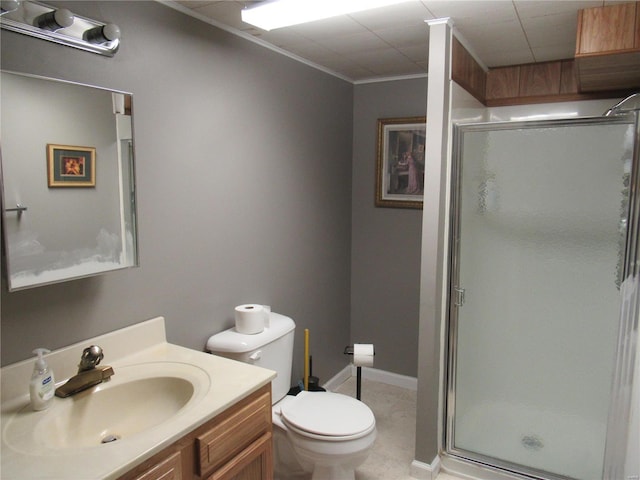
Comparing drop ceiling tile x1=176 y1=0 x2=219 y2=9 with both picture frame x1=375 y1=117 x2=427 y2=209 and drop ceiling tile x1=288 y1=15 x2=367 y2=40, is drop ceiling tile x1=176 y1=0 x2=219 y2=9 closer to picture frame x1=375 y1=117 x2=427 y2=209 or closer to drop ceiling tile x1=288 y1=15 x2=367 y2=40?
drop ceiling tile x1=288 y1=15 x2=367 y2=40

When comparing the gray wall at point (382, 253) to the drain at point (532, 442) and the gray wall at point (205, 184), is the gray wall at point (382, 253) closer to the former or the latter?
the gray wall at point (205, 184)

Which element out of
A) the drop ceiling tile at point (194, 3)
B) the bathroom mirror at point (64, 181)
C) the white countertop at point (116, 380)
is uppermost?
the drop ceiling tile at point (194, 3)

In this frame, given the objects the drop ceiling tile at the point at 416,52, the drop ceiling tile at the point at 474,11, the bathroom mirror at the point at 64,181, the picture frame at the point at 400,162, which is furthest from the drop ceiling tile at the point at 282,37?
the picture frame at the point at 400,162

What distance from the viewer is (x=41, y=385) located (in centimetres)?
136

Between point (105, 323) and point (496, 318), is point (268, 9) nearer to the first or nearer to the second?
point (105, 323)

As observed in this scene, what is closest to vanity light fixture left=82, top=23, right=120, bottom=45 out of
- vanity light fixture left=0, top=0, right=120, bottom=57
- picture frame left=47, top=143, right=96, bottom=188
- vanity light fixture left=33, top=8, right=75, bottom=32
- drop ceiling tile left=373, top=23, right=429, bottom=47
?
vanity light fixture left=0, top=0, right=120, bottom=57

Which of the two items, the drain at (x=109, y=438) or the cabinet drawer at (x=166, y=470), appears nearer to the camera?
the cabinet drawer at (x=166, y=470)

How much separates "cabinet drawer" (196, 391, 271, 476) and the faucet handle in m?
0.47

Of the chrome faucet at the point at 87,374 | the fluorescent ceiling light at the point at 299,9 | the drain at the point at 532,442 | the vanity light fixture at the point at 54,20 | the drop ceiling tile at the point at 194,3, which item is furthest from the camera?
the drain at the point at 532,442

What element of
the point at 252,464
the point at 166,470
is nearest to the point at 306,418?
the point at 252,464

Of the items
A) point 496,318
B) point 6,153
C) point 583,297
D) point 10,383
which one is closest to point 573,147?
point 583,297

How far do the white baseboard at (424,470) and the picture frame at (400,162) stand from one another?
161 centimetres

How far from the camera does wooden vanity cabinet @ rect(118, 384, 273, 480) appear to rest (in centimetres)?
125

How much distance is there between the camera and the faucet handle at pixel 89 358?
1.51 meters
